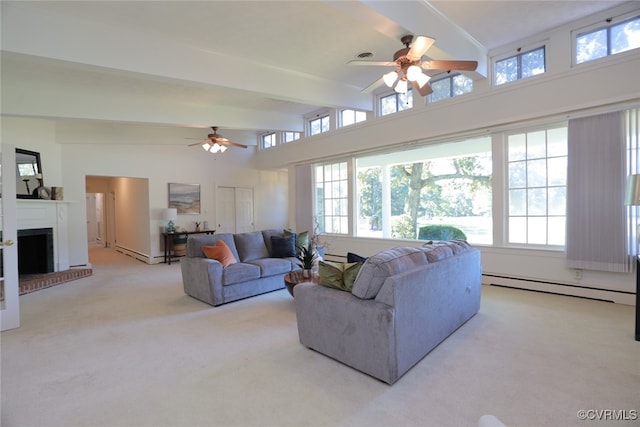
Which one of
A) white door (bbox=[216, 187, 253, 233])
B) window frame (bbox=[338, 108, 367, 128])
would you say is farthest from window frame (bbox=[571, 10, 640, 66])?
white door (bbox=[216, 187, 253, 233])

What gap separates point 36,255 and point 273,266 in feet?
16.3

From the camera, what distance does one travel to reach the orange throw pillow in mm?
4215

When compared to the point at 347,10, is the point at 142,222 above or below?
below

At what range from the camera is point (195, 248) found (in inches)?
174

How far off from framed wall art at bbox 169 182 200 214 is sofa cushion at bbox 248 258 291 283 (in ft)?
13.2

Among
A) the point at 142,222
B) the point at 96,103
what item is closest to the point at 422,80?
the point at 96,103

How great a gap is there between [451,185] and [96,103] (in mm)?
7793

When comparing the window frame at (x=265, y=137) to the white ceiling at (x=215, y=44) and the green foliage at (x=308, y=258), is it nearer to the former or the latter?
the white ceiling at (x=215, y=44)

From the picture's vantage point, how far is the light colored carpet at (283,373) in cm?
188

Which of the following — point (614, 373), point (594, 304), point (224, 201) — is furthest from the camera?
point (224, 201)

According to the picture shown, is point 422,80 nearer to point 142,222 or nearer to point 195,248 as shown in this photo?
point 195,248

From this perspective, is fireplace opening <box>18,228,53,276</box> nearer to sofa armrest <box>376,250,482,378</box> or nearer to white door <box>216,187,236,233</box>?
white door <box>216,187,236,233</box>

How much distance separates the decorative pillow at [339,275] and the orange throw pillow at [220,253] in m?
2.02

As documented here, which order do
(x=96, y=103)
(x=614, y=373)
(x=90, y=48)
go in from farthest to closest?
(x=96, y=103) < (x=90, y=48) < (x=614, y=373)
